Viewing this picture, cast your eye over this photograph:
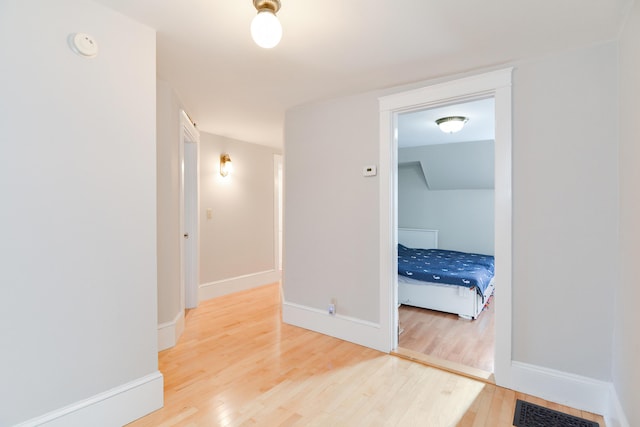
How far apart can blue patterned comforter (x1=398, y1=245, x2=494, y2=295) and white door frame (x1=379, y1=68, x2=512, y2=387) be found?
1.18 metres

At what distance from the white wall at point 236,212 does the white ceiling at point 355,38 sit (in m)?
1.65

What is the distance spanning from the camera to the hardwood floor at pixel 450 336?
2.58m

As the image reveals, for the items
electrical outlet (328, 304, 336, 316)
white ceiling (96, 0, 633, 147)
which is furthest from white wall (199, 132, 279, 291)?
electrical outlet (328, 304, 336, 316)

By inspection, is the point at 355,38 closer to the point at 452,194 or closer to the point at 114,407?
the point at 114,407

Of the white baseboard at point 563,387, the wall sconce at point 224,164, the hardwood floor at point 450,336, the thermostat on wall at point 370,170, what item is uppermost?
the wall sconce at point 224,164

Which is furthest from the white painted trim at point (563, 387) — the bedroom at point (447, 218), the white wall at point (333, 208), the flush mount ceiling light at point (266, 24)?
the flush mount ceiling light at point (266, 24)

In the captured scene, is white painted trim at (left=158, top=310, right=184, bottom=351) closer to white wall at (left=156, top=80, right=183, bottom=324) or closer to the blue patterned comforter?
white wall at (left=156, top=80, right=183, bottom=324)

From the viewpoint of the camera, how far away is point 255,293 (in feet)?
14.6

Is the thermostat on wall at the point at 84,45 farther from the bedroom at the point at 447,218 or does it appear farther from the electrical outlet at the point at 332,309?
the electrical outlet at the point at 332,309

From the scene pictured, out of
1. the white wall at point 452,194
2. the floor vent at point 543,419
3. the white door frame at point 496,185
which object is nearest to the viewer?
the floor vent at point 543,419

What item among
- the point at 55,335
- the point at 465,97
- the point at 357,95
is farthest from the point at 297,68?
the point at 55,335

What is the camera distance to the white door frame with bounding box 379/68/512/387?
211 cm

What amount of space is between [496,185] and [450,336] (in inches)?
63.7

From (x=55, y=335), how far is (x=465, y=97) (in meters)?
2.85
